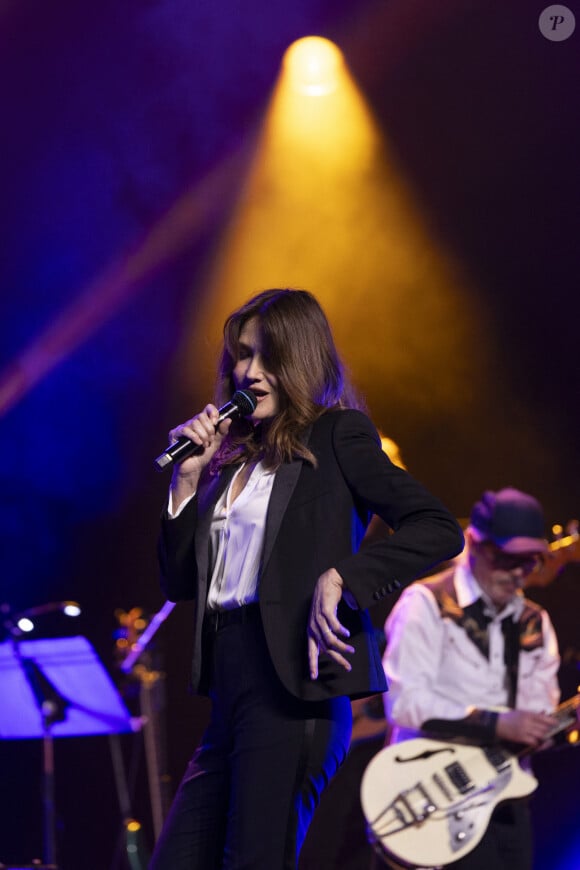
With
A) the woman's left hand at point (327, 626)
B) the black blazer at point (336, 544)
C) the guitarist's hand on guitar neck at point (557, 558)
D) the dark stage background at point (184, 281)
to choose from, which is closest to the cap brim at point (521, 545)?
the guitarist's hand on guitar neck at point (557, 558)

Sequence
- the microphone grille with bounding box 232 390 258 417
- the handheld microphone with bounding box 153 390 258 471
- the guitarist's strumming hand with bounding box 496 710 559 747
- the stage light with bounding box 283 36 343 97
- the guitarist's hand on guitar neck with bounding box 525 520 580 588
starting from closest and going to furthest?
the handheld microphone with bounding box 153 390 258 471 → the microphone grille with bounding box 232 390 258 417 → the guitarist's strumming hand with bounding box 496 710 559 747 → the guitarist's hand on guitar neck with bounding box 525 520 580 588 → the stage light with bounding box 283 36 343 97

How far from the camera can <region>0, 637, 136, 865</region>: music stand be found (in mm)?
4066

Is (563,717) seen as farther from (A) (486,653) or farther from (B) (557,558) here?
(B) (557,558)

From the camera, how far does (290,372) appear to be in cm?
224

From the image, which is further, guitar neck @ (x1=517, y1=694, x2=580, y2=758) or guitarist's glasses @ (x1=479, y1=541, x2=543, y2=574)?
guitarist's glasses @ (x1=479, y1=541, x2=543, y2=574)

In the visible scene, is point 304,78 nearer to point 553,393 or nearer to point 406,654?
point 553,393

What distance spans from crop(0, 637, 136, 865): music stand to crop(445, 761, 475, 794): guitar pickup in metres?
1.28

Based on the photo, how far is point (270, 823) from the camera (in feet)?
6.03

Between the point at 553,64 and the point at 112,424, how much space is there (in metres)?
3.21

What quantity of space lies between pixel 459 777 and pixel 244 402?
2.23 meters

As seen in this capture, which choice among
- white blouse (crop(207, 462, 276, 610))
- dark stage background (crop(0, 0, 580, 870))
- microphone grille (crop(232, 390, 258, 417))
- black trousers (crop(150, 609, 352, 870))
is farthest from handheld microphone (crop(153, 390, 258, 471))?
dark stage background (crop(0, 0, 580, 870))

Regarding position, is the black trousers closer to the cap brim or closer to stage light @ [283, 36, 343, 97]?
the cap brim

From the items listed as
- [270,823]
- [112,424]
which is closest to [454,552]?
[270,823]

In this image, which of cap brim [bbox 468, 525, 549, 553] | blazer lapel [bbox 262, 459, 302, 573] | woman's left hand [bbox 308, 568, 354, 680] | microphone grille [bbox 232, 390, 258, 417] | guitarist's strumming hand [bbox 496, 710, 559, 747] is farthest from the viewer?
cap brim [bbox 468, 525, 549, 553]
